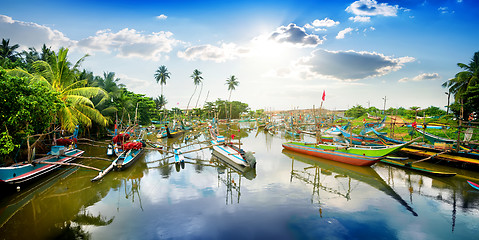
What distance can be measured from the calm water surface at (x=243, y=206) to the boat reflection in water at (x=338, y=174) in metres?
0.06

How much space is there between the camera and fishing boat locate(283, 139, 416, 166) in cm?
1241

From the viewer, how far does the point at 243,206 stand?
27.2 feet

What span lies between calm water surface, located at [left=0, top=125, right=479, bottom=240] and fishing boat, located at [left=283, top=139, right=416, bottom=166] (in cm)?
107

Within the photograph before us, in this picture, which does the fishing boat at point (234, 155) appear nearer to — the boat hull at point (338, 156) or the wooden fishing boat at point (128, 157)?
the wooden fishing boat at point (128, 157)

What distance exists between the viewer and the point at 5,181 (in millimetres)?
8406

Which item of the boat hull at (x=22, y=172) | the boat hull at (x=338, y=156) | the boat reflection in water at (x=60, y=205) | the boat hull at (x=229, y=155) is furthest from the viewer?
the boat hull at (x=338, y=156)

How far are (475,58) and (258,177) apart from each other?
31.8 metres

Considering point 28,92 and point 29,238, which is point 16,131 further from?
point 29,238

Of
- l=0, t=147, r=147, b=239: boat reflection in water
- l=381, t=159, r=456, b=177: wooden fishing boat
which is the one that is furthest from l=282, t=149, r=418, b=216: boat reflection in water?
l=0, t=147, r=147, b=239: boat reflection in water

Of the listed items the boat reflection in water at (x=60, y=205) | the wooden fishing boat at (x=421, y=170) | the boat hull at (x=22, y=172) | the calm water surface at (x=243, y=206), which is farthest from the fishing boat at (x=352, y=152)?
the boat hull at (x=22, y=172)

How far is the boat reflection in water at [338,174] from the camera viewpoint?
32.0 ft

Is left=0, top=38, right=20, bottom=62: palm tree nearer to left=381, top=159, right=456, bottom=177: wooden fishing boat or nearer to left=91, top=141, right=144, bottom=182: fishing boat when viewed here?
left=91, top=141, right=144, bottom=182: fishing boat

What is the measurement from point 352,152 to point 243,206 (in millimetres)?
9614

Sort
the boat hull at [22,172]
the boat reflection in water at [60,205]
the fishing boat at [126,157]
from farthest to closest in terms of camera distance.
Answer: the fishing boat at [126,157]
the boat hull at [22,172]
the boat reflection in water at [60,205]
